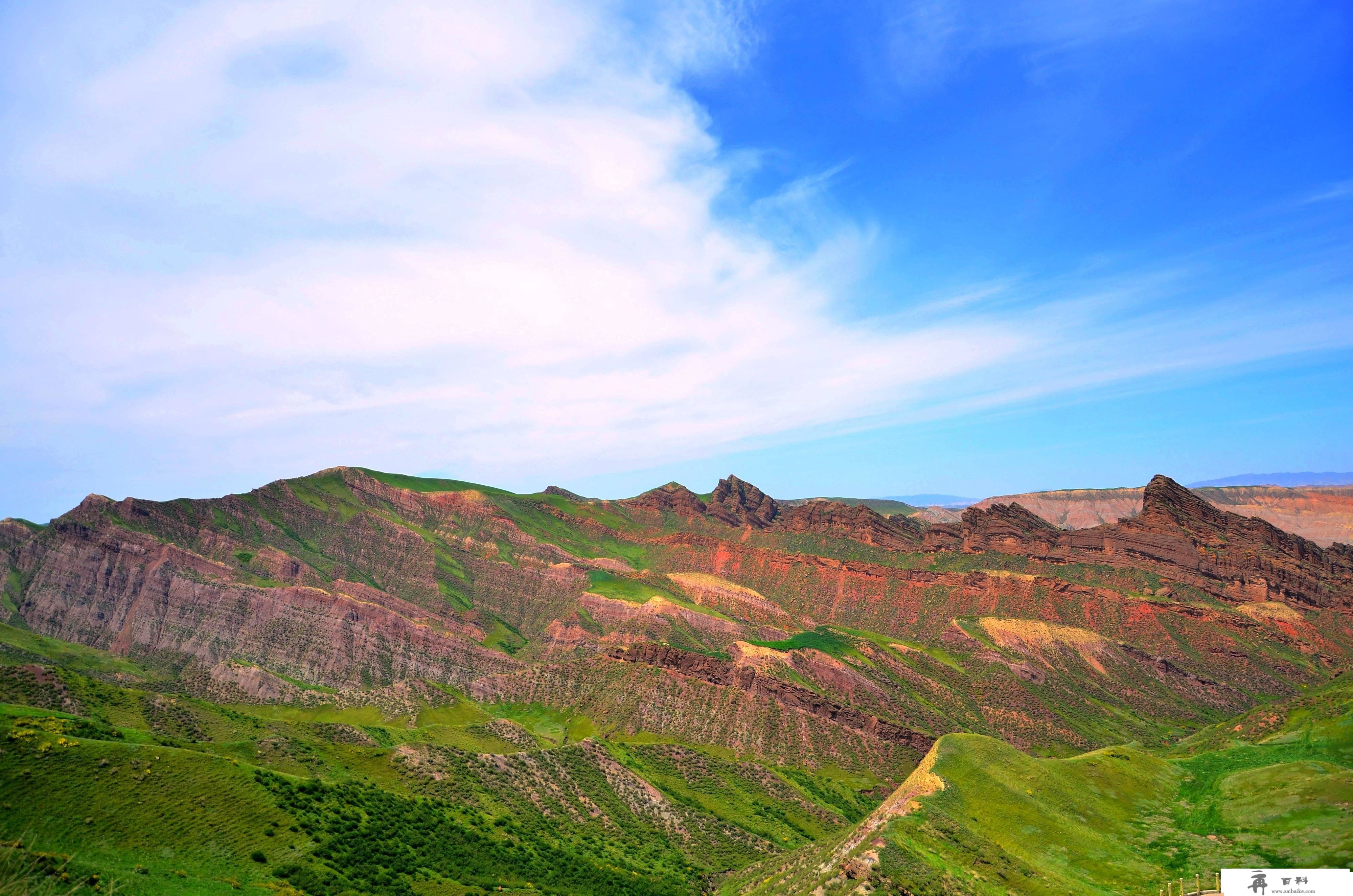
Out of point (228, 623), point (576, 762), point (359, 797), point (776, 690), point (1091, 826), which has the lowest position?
point (576, 762)

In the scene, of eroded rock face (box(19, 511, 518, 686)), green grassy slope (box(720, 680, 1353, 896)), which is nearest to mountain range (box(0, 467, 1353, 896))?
green grassy slope (box(720, 680, 1353, 896))

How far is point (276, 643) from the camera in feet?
574

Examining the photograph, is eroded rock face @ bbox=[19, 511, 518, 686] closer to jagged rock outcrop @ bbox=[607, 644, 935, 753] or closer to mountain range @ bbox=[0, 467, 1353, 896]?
mountain range @ bbox=[0, 467, 1353, 896]

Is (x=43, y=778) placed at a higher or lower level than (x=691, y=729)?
higher

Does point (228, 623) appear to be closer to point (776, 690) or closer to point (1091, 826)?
point (776, 690)

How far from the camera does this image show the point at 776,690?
175 m

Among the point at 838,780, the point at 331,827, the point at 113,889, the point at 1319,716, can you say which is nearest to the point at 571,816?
the point at 331,827

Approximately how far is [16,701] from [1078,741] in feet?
604

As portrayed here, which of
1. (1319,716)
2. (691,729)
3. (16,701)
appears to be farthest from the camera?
(691,729)

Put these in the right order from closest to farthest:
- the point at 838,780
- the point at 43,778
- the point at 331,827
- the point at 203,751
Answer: the point at 43,778
the point at 331,827
the point at 203,751
the point at 838,780

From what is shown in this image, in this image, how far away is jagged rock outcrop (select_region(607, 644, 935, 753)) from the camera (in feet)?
556

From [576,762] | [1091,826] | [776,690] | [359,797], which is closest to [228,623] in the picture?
[576,762]

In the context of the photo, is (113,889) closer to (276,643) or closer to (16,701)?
(16,701)

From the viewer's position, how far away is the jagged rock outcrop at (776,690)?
169500 mm
